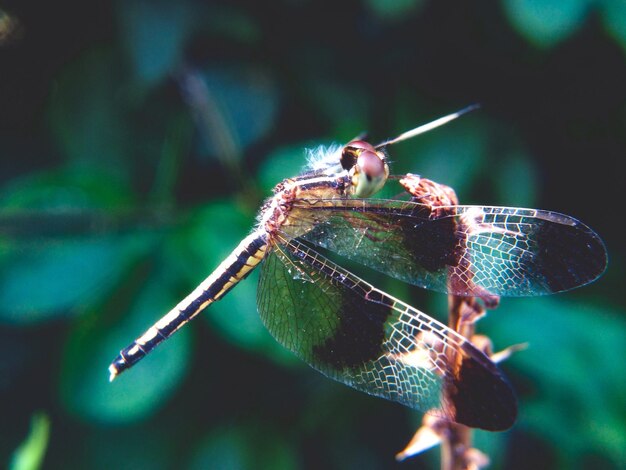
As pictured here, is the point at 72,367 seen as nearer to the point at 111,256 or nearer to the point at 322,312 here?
the point at 111,256

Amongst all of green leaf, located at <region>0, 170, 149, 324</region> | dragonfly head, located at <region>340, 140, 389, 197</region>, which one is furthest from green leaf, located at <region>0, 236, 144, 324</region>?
dragonfly head, located at <region>340, 140, 389, 197</region>

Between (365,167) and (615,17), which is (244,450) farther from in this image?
(615,17)

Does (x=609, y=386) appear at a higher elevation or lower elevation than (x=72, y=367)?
lower

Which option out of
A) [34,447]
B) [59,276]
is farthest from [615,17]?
[34,447]

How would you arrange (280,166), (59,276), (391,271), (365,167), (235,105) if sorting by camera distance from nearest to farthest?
(365,167), (391,271), (59,276), (280,166), (235,105)

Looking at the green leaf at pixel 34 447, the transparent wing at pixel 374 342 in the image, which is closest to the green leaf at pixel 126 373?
the green leaf at pixel 34 447

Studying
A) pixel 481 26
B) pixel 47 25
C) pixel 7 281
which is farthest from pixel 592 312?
pixel 47 25

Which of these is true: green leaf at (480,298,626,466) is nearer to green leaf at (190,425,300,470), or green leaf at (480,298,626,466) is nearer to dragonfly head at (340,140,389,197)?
green leaf at (190,425,300,470)
